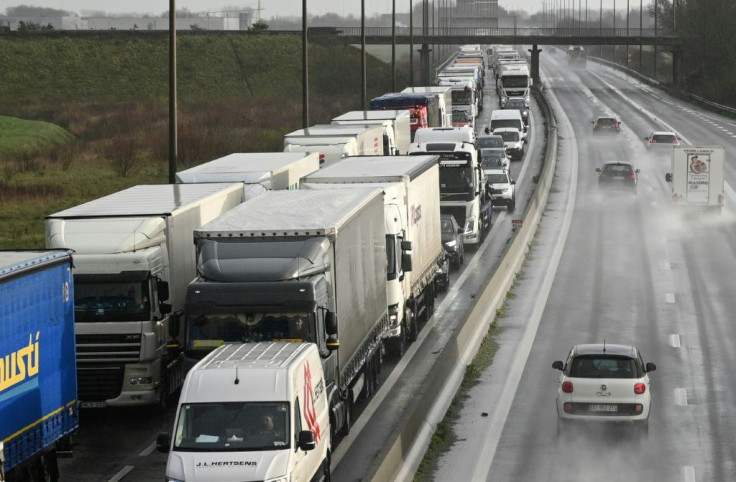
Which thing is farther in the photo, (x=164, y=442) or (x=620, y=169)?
(x=620, y=169)

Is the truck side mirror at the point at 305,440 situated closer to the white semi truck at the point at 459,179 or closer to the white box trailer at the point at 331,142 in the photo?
the white box trailer at the point at 331,142

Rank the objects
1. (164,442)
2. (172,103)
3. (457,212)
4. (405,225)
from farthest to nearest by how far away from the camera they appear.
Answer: (457,212), (172,103), (405,225), (164,442)

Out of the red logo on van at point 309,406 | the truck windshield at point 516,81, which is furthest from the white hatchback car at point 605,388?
the truck windshield at point 516,81

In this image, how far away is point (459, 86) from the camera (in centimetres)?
8956

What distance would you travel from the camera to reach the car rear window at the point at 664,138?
78.4m

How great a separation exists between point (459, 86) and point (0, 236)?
161ft

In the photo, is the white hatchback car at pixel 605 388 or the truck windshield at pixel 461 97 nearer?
the white hatchback car at pixel 605 388

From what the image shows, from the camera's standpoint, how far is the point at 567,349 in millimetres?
31359

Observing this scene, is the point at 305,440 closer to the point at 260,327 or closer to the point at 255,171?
the point at 260,327

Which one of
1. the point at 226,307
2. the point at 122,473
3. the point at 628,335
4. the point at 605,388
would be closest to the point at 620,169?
the point at 628,335

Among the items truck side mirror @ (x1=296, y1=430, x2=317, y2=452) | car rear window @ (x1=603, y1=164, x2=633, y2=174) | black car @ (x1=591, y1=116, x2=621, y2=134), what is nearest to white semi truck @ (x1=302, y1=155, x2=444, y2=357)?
truck side mirror @ (x1=296, y1=430, x2=317, y2=452)

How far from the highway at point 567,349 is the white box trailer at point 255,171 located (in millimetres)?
4877

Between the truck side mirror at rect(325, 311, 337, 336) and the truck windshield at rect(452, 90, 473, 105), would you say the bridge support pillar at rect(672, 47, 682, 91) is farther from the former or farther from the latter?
the truck side mirror at rect(325, 311, 337, 336)

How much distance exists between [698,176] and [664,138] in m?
25.9
